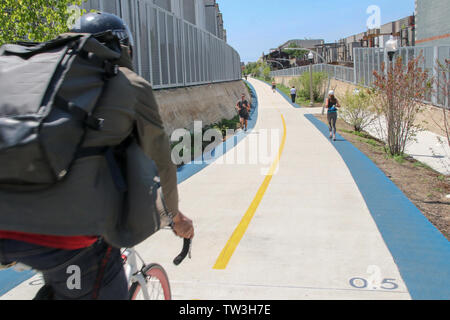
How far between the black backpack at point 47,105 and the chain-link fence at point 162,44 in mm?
10892

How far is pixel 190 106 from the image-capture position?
60.0ft

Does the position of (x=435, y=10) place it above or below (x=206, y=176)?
above

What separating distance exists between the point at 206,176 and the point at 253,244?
4934 mm

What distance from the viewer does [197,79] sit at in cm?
2294

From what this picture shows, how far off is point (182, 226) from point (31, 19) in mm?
6002

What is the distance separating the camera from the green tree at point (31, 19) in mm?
6711

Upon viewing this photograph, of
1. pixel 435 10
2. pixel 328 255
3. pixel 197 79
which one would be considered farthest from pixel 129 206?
pixel 435 10

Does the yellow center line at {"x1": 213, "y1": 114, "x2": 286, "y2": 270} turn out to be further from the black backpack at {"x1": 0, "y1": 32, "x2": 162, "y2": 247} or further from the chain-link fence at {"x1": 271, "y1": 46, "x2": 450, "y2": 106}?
the chain-link fence at {"x1": 271, "y1": 46, "x2": 450, "y2": 106}

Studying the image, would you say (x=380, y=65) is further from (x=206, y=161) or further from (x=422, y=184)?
(x=422, y=184)

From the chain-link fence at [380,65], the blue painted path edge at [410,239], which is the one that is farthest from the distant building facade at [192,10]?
the blue painted path edge at [410,239]

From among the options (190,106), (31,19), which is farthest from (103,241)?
(190,106)

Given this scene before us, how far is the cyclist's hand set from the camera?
2311 mm

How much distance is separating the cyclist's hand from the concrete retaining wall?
1172cm
